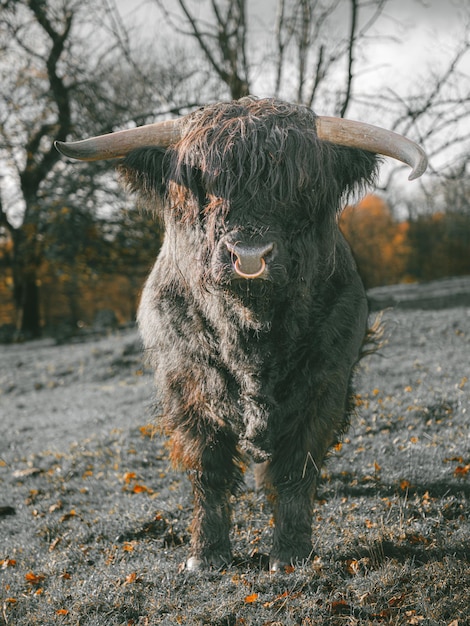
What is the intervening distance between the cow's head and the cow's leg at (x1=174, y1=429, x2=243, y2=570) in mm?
1115

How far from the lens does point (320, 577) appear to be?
3086 millimetres

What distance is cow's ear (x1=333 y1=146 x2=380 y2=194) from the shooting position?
10.5ft

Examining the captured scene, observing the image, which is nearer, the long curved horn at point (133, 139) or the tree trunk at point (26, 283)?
the long curved horn at point (133, 139)

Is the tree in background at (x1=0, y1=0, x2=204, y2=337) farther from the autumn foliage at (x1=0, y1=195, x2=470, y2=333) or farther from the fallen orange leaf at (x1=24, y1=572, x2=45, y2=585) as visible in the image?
the fallen orange leaf at (x1=24, y1=572, x2=45, y2=585)

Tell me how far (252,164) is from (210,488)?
1.89 m

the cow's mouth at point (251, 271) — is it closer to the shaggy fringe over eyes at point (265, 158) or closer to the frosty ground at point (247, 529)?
the shaggy fringe over eyes at point (265, 158)

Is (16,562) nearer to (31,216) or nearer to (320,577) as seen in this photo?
(320,577)

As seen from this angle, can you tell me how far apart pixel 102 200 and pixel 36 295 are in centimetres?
824

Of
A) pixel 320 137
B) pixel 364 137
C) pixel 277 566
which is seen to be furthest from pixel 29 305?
pixel 364 137

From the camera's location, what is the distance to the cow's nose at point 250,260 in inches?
103

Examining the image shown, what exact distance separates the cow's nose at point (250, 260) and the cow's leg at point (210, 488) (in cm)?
123

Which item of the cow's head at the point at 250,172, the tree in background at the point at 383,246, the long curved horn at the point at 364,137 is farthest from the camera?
the tree in background at the point at 383,246

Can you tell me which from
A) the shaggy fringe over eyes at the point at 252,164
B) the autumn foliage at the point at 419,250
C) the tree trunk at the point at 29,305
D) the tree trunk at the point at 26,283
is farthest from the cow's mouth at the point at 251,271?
the autumn foliage at the point at 419,250

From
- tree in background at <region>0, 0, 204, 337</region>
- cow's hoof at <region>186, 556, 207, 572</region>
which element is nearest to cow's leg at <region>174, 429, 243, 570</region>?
cow's hoof at <region>186, 556, 207, 572</region>
